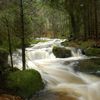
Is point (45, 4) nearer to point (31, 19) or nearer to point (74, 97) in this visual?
point (31, 19)

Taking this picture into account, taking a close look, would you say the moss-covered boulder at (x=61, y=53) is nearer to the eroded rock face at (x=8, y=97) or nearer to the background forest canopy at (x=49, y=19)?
Result: the background forest canopy at (x=49, y=19)

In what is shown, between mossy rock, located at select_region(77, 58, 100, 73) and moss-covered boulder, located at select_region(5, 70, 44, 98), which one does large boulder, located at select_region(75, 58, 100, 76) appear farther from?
moss-covered boulder, located at select_region(5, 70, 44, 98)

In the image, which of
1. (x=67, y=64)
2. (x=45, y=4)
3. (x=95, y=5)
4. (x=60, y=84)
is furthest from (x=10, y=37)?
(x=45, y=4)

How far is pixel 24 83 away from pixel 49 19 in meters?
45.8

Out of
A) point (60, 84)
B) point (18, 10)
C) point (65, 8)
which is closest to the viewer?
point (18, 10)

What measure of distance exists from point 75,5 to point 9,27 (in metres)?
17.8

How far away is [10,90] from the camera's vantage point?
1037 centimetres

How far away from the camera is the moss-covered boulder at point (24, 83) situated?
10305 mm

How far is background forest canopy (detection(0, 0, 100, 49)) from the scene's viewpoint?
427 inches

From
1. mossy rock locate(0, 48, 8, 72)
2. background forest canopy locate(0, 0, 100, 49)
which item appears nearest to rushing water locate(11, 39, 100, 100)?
mossy rock locate(0, 48, 8, 72)

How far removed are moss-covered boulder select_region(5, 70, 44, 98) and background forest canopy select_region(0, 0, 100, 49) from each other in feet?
5.16

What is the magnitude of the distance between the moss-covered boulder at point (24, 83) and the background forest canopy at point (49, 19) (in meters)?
1.57

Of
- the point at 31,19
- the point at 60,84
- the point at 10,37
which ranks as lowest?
the point at 60,84

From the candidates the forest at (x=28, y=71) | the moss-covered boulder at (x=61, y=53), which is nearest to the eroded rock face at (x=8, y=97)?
the forest at (x=28, y=71)
